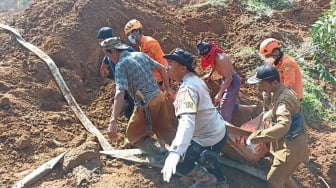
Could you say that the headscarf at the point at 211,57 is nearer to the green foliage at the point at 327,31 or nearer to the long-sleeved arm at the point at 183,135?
the green foliage at the point at 327,31

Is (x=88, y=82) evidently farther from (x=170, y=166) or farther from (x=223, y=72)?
(x=170, y=166)

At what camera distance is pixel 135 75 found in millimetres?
4672

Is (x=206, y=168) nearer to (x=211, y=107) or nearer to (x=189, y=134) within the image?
(x=211, y=107)

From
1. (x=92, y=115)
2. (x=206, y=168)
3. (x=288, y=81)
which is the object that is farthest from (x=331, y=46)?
(x=92, y=115)

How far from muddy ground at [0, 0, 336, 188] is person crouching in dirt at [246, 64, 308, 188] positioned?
0.64m

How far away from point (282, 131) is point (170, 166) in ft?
4.46

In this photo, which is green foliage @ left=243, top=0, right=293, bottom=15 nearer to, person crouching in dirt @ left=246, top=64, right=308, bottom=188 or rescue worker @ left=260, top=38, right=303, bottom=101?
rescue worker @ left=260, top=38, right=303, bottom=101

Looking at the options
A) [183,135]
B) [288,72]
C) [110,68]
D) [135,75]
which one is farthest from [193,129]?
[110,68]

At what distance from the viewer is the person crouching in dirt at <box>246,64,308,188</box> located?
418 cm

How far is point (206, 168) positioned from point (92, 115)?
2044 millimetres

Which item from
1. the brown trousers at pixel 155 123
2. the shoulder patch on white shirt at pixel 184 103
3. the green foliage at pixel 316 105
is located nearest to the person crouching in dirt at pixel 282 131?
the shoulder patch on white shirt at pixel 184 103

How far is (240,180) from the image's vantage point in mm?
5074

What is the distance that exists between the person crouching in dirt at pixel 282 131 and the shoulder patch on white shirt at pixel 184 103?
869 millimetres

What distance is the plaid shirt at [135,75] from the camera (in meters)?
4.58
